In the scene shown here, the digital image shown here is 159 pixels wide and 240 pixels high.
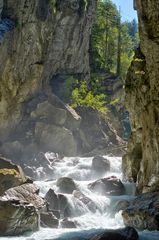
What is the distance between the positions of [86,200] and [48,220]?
5711 millimetres

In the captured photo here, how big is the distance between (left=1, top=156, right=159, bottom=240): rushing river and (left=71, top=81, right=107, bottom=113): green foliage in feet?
47.7

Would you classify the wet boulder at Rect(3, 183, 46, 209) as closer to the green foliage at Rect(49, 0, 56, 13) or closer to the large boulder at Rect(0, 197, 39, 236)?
the large boulder at Rect(0, 197, 39, 236)

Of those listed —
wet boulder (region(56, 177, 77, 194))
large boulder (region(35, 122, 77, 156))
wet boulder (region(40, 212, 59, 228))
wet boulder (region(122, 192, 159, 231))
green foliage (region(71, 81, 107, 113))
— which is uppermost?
green foliage (region(71, 81, 107, 113))

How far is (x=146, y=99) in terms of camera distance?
1130 inches

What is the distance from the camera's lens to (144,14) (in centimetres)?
2417

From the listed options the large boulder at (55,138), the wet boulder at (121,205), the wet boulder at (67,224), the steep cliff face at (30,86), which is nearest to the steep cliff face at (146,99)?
the wet boulder at (121,205)

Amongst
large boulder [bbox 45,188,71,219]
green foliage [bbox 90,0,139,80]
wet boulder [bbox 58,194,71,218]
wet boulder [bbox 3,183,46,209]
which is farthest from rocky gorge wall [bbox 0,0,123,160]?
wet boulder [bbox 3,183,46,209]

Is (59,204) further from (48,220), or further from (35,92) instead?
(35,92)

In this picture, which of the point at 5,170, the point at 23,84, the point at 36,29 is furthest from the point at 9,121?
the point at 5,170

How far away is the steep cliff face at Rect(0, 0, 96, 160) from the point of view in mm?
44938

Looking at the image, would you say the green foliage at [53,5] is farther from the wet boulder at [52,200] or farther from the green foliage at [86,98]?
the wet boulder at [52,200]

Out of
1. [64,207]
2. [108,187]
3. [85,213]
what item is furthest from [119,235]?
[108,187]

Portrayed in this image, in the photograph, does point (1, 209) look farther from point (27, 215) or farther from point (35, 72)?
point (35, 72)

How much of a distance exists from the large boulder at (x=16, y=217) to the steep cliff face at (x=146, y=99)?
326 inches
